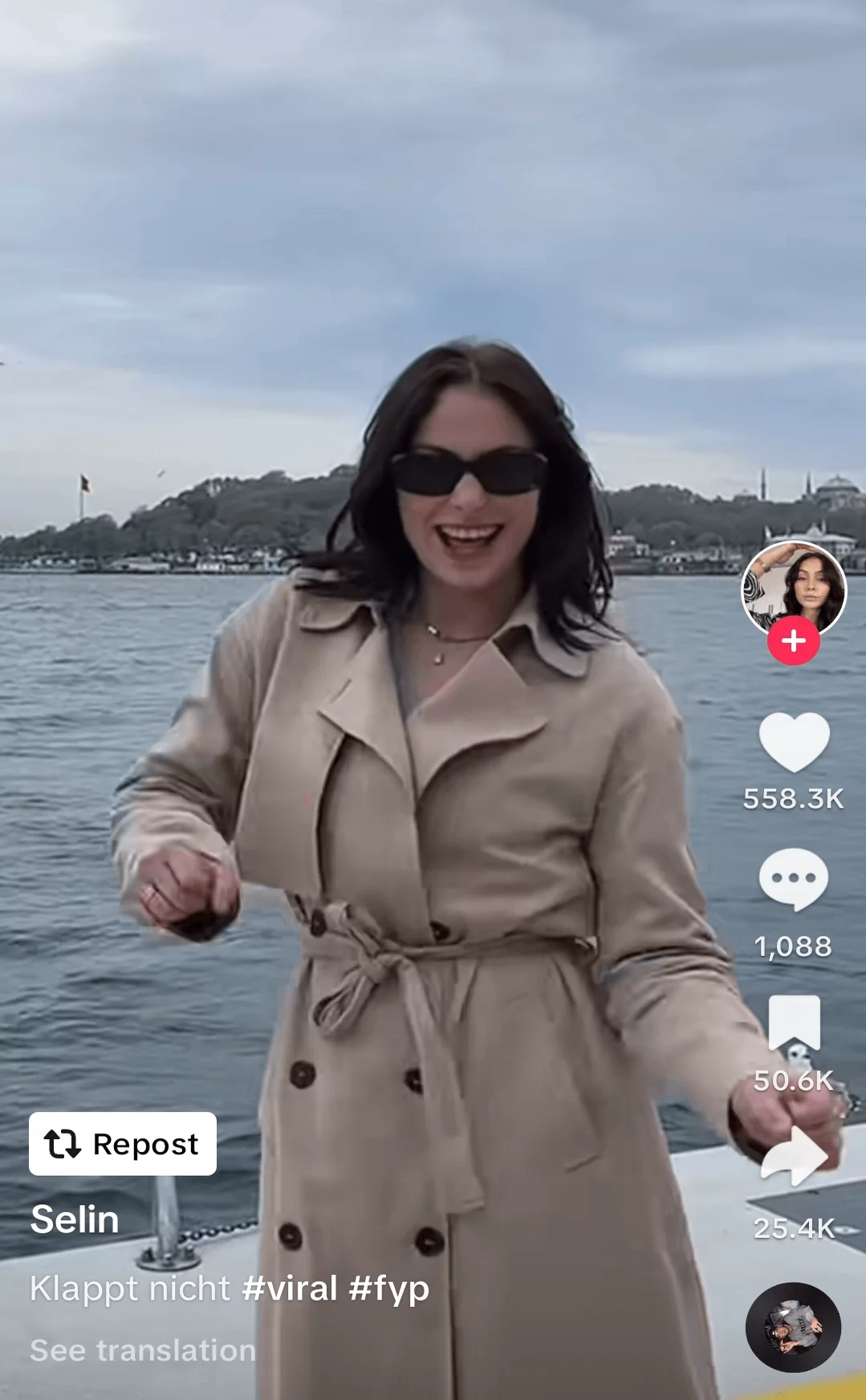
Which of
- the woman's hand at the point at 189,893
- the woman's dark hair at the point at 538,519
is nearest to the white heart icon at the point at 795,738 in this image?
the woman's dark hair at the point at 538,519

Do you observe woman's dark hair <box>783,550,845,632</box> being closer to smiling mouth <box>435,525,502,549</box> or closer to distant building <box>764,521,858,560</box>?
distant building <box>764,521,858,560</box>

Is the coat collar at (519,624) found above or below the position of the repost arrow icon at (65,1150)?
above

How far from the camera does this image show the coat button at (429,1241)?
1486 mm

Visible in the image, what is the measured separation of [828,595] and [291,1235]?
77 centimetres

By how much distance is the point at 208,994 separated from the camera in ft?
5.93

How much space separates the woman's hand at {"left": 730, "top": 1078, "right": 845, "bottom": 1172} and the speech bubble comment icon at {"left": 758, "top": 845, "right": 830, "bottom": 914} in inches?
20.7

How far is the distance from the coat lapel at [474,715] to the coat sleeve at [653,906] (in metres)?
0.08

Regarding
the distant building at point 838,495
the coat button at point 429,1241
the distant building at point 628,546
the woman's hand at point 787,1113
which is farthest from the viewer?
the distant building at point 838,495

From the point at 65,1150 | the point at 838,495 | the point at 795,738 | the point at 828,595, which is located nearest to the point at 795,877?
the point at 795,738

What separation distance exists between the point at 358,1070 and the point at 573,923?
200 millimetres

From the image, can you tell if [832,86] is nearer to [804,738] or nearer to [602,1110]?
[804,738]

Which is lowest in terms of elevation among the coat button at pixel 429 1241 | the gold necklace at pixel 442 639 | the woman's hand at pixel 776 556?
the coat button at pixel 429 1241

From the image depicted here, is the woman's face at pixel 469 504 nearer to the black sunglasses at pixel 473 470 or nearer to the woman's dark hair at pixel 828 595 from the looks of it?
the black sunglasses at pixel 473 470

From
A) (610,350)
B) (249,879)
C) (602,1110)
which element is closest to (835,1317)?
(602,1110)
